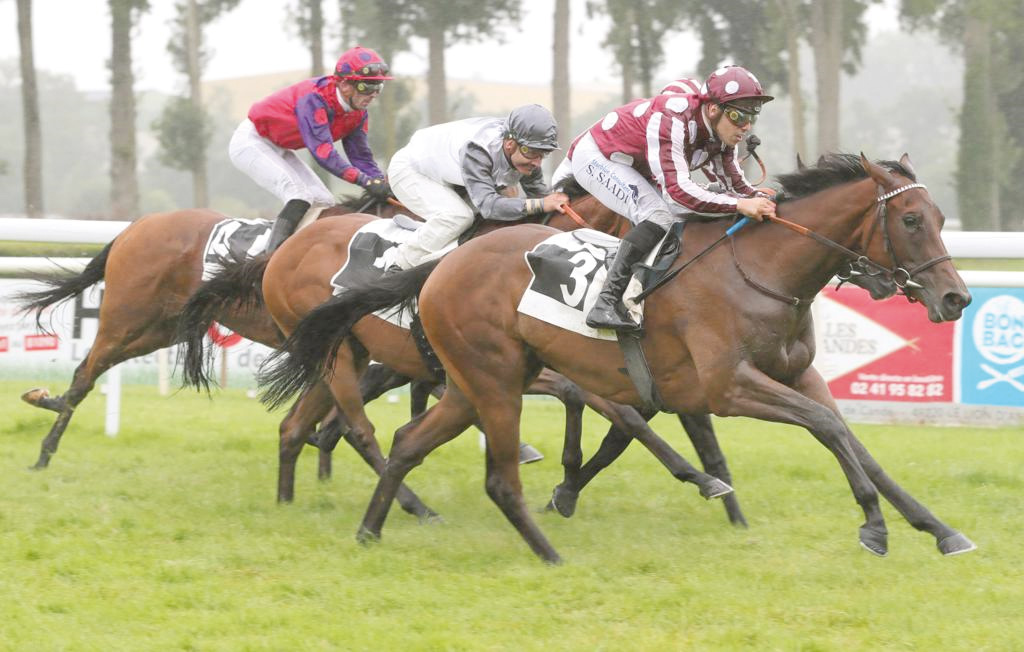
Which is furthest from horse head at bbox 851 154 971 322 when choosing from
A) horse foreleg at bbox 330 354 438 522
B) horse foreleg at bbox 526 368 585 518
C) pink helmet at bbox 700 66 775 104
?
horse foreleg at bbox 330 354 438 522

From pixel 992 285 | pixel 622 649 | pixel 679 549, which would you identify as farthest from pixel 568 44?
pixel 622 649

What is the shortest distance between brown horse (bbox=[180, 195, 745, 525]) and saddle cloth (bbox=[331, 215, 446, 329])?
0.18ft

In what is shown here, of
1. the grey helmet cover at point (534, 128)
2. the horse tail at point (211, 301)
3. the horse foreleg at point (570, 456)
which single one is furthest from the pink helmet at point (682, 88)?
the horse tail at point (211, 301)

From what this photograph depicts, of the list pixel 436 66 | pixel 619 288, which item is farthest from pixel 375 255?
pixel 436 66

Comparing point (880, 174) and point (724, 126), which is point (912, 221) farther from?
point (724, 126)

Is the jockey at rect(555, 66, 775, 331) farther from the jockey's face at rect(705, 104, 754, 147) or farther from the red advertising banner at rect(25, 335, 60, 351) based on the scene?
the red advertising banner at rect(25, 335, 60, 351)

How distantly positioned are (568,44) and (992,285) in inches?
442

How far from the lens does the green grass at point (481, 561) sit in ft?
13.2

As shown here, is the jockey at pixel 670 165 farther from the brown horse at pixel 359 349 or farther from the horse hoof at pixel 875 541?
the horse hoof at pixel 875 541

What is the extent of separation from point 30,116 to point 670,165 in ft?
52.1

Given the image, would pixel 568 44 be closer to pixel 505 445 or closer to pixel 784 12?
pixel 784 12

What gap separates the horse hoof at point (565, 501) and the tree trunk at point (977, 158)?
17.4 meters

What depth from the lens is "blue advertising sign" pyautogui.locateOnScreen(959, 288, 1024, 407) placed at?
8.40 meters

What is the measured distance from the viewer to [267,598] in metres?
4.45
